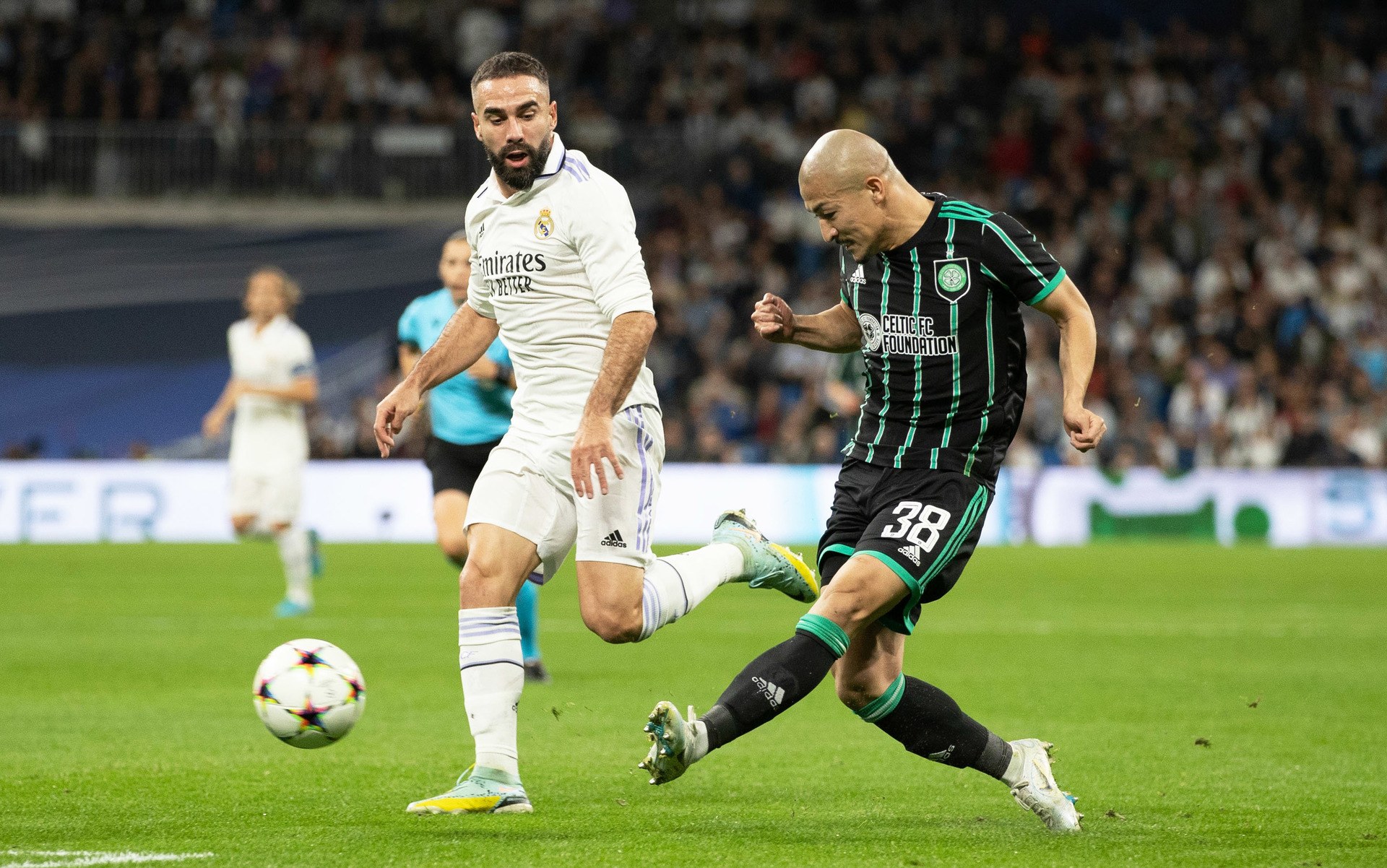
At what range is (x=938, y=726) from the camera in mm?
5402

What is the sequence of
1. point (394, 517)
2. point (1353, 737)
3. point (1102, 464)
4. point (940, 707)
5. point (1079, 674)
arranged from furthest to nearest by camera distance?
point (1102, 464)
point (394, 517)
point (1079, 674)
point (1353, 737)
point (940, 707)

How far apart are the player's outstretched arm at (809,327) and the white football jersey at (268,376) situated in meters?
7.46

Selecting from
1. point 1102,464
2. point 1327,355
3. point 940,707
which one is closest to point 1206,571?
point 1102,464

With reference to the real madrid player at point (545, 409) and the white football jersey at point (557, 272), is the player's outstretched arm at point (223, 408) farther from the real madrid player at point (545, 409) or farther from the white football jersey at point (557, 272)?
the white football jersey at point (557, 272)

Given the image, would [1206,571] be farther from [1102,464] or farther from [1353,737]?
[1353,737]

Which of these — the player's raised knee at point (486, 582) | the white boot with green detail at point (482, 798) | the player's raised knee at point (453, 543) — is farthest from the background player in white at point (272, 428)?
the white boot with green detail at point (482, 798)

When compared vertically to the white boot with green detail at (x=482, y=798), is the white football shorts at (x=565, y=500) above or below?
above

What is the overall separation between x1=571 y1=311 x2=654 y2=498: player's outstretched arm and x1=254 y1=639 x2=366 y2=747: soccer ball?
120 cm

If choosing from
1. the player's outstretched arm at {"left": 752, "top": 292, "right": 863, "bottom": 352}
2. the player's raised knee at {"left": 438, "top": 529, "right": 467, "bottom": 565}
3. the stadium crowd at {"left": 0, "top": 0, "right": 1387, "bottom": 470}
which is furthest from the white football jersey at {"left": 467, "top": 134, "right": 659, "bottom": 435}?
the stadium crowd at {"left": 0, "top": 0, "right": 1387, "bottom": 470}

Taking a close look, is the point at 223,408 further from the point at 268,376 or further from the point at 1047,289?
the point at 1047,289

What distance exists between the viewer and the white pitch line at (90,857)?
14.8ft

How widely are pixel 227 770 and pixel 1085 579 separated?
11204 millimetres

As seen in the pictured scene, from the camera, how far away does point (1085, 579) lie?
53.6 ft

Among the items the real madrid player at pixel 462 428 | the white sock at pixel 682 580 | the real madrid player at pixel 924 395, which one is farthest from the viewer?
the real madrid player at pixel 462 428
